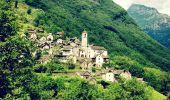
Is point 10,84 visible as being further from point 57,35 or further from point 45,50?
point 57,35

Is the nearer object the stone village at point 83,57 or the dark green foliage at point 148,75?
the stone village at point 83,57

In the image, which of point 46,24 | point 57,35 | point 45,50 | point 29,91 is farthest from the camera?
point 46,24

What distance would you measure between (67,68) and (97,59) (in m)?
18.0

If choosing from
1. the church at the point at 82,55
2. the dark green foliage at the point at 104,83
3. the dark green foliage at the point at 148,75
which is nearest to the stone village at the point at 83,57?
the church at the point at 82,55

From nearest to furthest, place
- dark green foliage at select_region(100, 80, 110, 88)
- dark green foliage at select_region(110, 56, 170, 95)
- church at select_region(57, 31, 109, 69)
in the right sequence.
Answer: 1. dark green foliage at select_region(100, 80, 110, 88)
2. church at select_region(57, 31, 109, 69)
3. dark green foliage at select_region(110, 56, 170, 95)

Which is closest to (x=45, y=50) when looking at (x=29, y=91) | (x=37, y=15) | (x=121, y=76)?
(x=121, y=76)

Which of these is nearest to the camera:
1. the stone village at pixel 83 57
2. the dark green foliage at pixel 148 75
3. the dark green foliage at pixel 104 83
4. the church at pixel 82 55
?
the dark green foliage at pixel 104 83

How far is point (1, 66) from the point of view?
113 feet

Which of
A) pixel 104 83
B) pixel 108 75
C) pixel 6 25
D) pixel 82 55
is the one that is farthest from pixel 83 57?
pixel 6 25

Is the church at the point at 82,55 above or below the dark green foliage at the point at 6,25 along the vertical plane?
below

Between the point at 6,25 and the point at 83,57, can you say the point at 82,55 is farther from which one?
the point at 6,25

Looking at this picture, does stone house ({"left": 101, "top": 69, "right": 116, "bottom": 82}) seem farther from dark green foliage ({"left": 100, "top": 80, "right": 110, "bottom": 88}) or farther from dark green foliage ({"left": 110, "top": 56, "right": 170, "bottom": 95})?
dark green foliage ({"left": 110, "top": 56, "right": 170, "bottom": 95})

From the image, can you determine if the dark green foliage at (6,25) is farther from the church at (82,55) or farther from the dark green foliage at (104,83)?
the church at (82,55)

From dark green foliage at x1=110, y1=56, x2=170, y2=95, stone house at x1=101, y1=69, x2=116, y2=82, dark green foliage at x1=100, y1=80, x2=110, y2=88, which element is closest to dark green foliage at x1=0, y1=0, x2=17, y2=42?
dark green foliage at x1=100, y1=80, x2=110, y2=88
